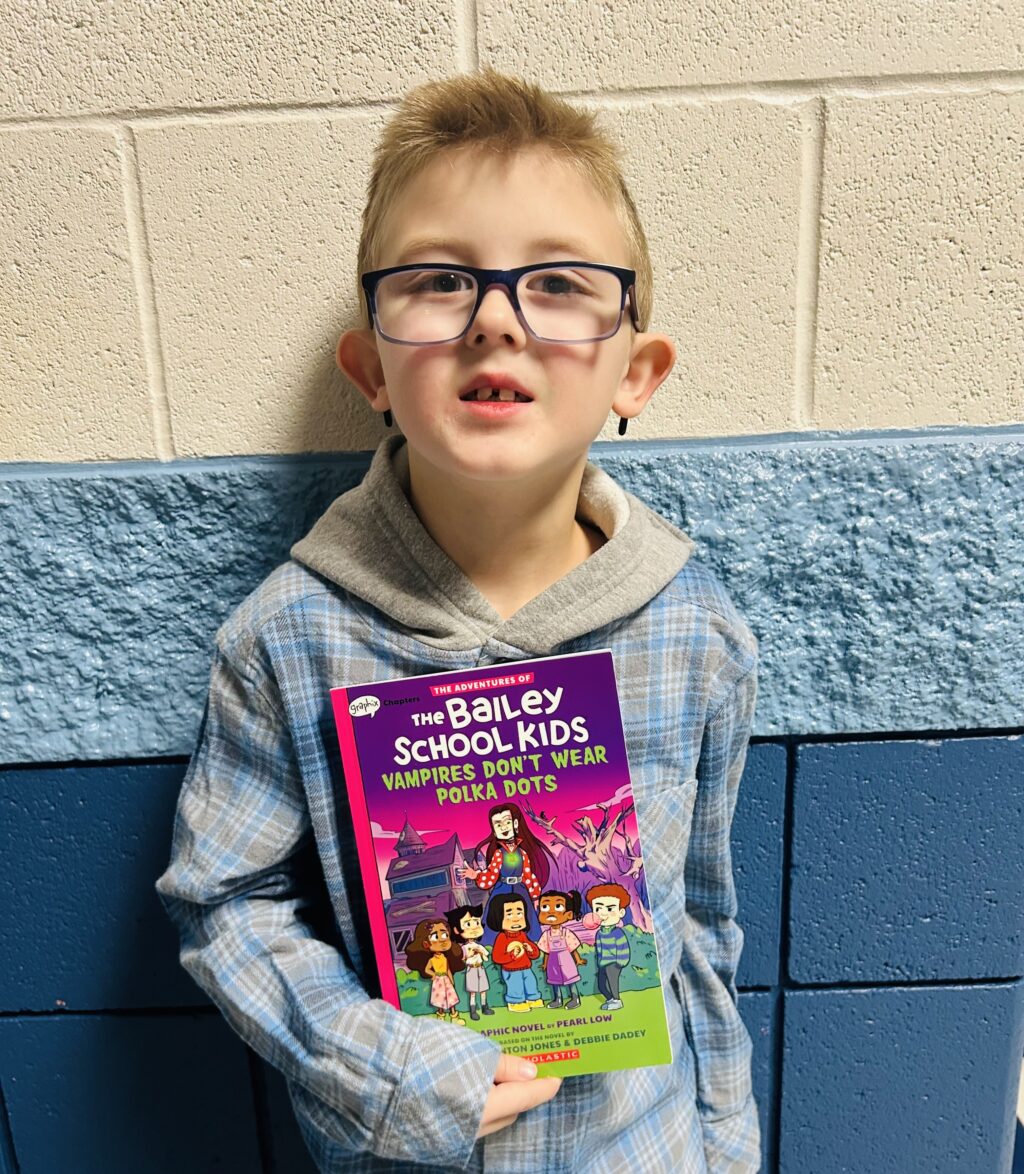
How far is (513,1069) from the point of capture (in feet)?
3.30

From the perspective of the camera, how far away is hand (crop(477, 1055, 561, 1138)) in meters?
0.97

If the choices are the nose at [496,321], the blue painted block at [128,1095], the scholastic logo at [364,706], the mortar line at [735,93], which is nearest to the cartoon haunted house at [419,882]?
the scholastic logo at [364,706]

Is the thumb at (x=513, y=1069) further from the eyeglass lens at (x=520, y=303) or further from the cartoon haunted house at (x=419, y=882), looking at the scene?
the eyeglass lens at (x=520, y=303)

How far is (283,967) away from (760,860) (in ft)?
2.34

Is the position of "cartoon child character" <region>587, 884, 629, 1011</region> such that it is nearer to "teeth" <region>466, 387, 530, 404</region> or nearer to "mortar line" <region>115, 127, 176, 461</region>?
"teeth" <region>466, 387, 530, 404</region>

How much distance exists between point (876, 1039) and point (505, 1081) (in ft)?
2.44

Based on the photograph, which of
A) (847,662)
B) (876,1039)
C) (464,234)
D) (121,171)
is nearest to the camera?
(464,234)

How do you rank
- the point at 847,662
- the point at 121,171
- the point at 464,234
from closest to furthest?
the point at 464,234, the point at 121,171, the point at 847,662

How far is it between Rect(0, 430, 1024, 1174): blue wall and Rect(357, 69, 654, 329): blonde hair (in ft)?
1.19

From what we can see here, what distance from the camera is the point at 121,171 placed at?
3.95 feet

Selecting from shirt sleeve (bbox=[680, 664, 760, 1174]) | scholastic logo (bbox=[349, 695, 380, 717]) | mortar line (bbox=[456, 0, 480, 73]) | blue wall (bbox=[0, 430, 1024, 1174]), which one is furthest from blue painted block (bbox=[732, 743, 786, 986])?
mortar line (bbox=[456, 0, 480, 73])

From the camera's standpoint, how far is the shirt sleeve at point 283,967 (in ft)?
3.13

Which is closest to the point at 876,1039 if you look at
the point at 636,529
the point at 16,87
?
the point at 636,529

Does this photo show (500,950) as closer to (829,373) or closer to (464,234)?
(464,234)
